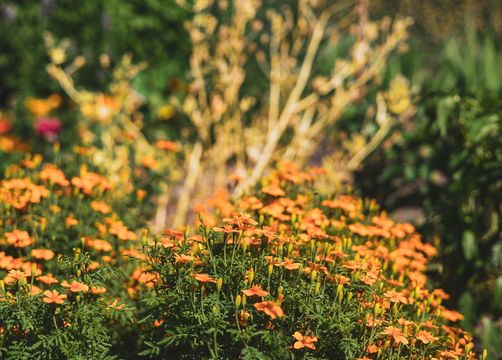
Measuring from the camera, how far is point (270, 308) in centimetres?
183

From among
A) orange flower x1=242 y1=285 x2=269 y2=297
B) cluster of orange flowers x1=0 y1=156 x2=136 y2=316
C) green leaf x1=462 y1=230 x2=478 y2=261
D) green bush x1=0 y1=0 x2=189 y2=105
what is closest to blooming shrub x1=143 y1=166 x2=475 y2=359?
orange flower x1=242 y1=285 x2=269 y2=297

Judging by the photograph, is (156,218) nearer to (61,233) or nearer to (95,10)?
(61,233)

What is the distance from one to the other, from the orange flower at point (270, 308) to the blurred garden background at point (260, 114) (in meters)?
1.05

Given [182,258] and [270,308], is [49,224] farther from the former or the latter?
[270,308]

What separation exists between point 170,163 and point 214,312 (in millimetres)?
2149

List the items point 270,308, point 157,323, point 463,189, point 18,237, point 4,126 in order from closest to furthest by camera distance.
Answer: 1. point 270,308
2. point 157,323
3. point 18,237
4. point 463,189
5. point 4,126

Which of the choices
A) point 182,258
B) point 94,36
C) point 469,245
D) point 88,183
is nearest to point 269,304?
point 182,258

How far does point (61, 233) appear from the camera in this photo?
9.03 ft

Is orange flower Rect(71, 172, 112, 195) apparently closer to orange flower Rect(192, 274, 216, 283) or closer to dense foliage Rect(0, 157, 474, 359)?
dense foliage Rect(0, 157, 474, 359)

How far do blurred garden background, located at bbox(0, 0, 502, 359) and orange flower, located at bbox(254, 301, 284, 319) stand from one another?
1.05 meters

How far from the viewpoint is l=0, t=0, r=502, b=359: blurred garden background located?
335cm

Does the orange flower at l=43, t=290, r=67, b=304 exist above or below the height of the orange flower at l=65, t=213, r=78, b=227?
below

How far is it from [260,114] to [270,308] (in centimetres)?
466

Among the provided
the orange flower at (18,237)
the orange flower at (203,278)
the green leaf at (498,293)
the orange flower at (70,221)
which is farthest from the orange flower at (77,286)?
the green leaf at (498,293)
